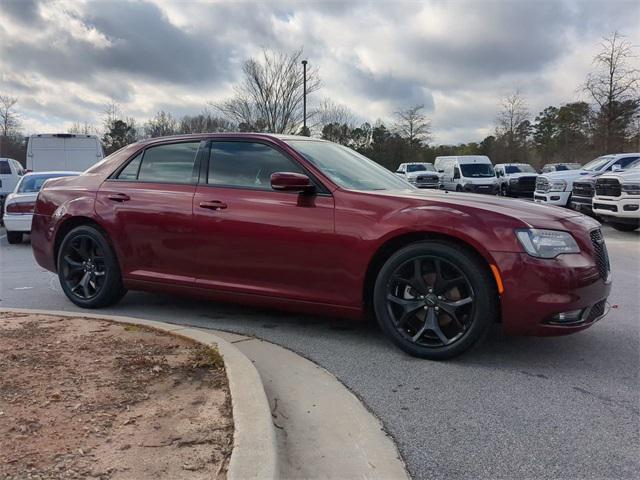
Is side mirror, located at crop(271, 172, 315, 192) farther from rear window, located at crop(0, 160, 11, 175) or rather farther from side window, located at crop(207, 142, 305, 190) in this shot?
rear window, located at crop(0, 160, 11, 175)

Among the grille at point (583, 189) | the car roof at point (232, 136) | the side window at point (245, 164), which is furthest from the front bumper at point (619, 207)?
the side window at point (245, 164)

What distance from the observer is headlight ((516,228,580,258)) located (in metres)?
3.59

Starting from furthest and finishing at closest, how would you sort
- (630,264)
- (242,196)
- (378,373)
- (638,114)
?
(638,114)
(630,264)
(242,196)
(378,373)

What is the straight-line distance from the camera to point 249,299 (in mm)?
4488

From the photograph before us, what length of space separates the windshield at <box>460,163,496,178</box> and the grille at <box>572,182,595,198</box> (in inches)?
429

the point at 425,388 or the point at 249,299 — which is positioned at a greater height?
the point at 249,299

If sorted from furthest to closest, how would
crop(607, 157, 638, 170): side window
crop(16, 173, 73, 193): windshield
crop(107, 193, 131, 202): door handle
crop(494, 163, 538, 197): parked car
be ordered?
crop(494, 163, 538, 197): parked car → crop(607, 157, 638, 170): side window → crop(16, 173, 73, 193): windshield → crop(107, 193, 131, 202): door handle

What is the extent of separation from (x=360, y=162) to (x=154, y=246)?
2.00 metres

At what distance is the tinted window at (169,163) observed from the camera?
4.92 meters

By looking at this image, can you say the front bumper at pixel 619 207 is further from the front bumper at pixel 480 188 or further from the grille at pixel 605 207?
the front bumper at pixel 480 188

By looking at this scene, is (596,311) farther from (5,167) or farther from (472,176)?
(472,176)

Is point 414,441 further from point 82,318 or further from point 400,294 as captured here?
point 82,318

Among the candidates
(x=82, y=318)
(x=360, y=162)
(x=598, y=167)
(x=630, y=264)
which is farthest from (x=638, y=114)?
(x=82, y=318)

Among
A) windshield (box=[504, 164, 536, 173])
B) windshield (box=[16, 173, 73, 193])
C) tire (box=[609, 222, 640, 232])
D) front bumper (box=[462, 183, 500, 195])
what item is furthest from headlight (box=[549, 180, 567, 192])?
windshield (box=[16, 173, 73, 193])
